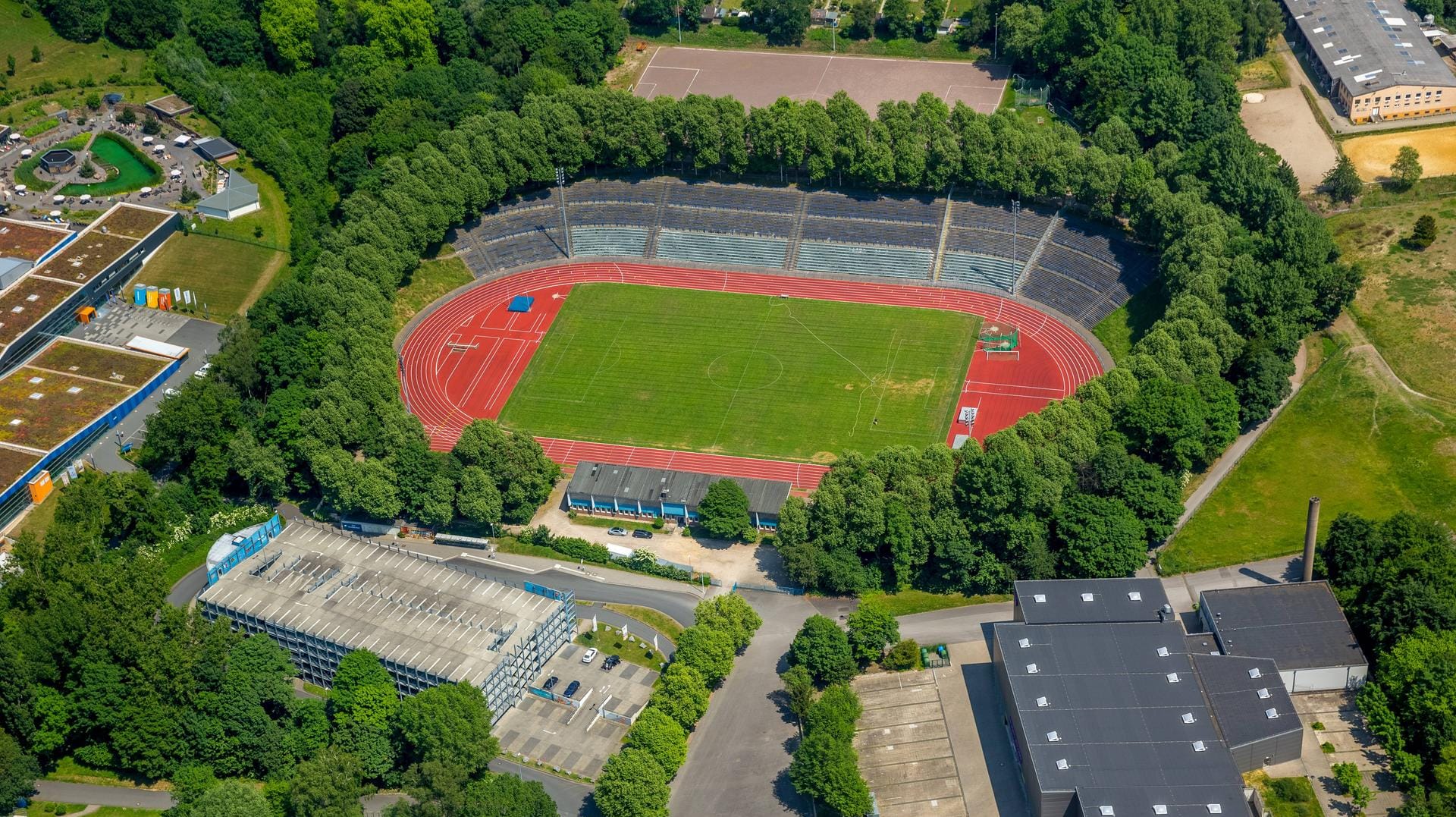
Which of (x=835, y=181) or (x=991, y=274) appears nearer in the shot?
(x=991, y=274)

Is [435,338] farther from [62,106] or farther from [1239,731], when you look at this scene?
[1239,731]

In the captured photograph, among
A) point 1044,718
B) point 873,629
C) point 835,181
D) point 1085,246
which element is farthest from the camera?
point 835,181

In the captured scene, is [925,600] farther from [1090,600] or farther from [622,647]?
[622,647]

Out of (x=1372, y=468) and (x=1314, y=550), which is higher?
(x=1372, y=468)

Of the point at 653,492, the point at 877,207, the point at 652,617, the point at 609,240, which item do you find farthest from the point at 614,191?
the point at 652,617

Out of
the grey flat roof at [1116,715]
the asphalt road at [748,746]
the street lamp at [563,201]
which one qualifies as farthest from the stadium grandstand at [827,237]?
the asphalt road at [748,746]

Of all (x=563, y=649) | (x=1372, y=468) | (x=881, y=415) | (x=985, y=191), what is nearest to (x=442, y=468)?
(x=563, y=649)

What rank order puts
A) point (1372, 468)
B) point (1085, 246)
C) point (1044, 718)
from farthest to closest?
point (1085, 246), point (1372, 468), point (1044, 718)

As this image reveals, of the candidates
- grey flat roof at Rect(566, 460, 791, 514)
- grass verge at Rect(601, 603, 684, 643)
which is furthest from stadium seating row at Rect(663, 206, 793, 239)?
grass verge at Rect(601, 603, 684, 643)
